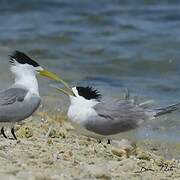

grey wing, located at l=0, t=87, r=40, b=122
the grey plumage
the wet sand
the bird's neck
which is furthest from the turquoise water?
grey wing, located at l=0, t=87, r=40, b=122

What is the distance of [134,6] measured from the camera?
55.2 feet

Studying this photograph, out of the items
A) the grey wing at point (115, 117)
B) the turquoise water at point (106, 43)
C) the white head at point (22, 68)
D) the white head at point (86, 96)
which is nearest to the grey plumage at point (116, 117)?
the grey wing at point (115, 117)

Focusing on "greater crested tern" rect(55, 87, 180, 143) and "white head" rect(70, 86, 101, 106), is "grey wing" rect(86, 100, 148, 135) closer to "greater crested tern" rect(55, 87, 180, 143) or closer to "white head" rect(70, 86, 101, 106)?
"greater crested tern" rect(55, 87, 180, 143)

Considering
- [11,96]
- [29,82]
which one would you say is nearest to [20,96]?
[11,96]

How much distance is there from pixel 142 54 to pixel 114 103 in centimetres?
554

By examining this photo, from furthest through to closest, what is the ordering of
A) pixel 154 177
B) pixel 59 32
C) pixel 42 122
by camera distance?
pixel 59 32 → pixel 42 122 → pixel 154 177

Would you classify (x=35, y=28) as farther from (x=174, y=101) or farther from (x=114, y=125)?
(x=114, y=125)

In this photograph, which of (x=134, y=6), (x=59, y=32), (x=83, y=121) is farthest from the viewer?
(x=134, y=6)

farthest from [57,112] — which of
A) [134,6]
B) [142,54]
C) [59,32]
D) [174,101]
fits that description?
[134,6]

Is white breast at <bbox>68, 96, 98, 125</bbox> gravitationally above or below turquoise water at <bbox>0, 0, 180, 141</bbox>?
above

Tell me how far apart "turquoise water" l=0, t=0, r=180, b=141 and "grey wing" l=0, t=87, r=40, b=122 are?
1636mm

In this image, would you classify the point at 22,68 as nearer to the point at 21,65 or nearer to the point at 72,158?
the point at 21,65

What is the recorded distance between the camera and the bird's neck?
22.7 feet

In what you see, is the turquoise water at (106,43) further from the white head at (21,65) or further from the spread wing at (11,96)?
the spread wing at (11,96)
